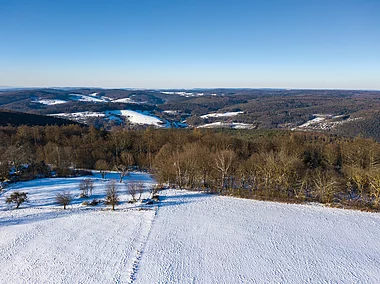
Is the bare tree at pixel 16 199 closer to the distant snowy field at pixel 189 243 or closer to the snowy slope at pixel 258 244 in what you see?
the distant snowy field at pixel 189 243

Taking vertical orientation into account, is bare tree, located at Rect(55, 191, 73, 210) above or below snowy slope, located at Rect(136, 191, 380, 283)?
above

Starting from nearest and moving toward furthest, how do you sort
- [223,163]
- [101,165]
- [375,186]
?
[375,186] < [223,163] < [101,165]

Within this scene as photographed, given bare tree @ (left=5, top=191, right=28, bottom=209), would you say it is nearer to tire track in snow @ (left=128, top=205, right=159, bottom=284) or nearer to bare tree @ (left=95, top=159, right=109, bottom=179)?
tire track in snow @ (left=128, top=205, right=159, bottom=284)

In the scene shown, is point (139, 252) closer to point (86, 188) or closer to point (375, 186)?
point (86, 188)

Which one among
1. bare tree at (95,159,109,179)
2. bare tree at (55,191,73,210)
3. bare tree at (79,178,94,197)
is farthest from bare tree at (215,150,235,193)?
bare tree at (95,159,109,179)

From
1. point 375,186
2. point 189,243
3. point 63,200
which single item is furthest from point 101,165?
point 375,186

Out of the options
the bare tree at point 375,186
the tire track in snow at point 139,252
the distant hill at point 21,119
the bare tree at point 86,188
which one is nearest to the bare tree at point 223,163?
the tire track in snow at point 139,252

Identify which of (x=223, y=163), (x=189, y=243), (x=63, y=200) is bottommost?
(x=189, y=243)
